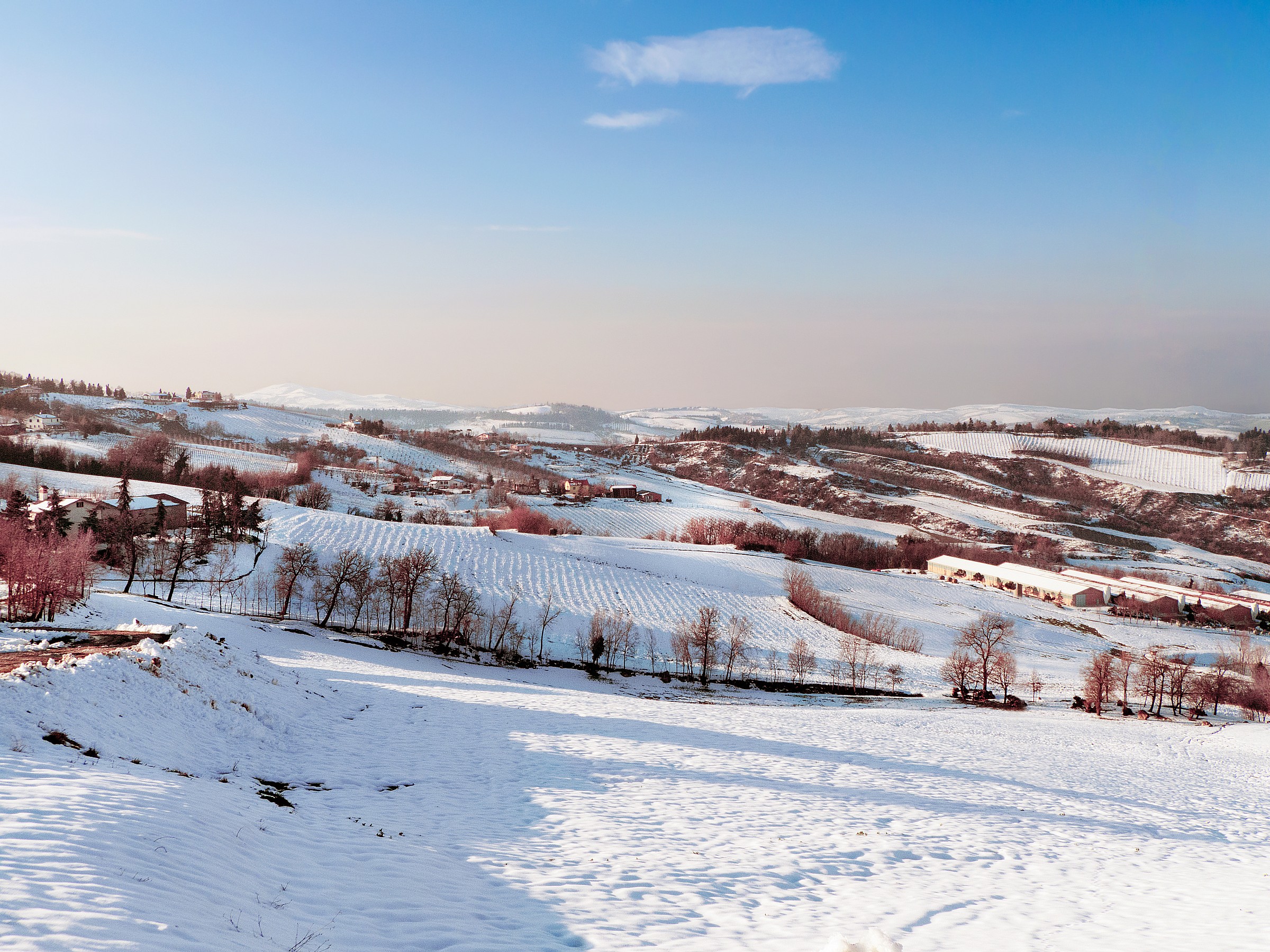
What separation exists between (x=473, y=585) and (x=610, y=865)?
48.8 meters

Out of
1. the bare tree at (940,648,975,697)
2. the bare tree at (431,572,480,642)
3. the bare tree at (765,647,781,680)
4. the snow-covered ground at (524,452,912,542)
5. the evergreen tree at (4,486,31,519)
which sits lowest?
the bare tree at (765,647,781,680)

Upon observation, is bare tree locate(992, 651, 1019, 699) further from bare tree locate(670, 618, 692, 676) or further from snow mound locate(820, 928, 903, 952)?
snow mound locate(820, 928, 903, 952)

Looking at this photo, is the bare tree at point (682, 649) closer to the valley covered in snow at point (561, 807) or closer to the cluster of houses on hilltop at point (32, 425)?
the valley covered in snow at point (561, 807)

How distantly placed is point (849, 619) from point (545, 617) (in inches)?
1259

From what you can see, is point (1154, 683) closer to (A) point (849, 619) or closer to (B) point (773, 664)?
(B) point (773, 664)

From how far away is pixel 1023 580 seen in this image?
96.6 m

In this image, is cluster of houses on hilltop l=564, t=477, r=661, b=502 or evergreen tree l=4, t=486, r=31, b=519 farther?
cluster of houses on hilltop l=564, t=477, r=661, b=502

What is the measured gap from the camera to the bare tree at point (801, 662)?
46.5m

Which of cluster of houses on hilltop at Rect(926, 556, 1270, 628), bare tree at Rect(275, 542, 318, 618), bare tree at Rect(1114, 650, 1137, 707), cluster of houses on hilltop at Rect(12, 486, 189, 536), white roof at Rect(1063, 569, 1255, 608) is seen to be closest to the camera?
bare tree at Rect(1114, 650, 1137, 707)

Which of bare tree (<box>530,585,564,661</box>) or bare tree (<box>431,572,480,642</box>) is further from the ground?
bare tree (<box>431,572,480,642</box>)

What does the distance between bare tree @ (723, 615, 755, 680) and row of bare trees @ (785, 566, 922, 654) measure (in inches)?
377

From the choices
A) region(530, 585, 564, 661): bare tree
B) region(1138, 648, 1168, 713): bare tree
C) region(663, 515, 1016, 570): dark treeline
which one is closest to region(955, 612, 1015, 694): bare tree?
region(1138, 648, 1168, 713): bare tree

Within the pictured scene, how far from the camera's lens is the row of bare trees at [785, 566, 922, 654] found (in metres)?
60.0

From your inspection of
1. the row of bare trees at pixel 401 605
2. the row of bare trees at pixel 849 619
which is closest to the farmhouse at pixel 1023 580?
the row of bare trees at pixel 849 619
